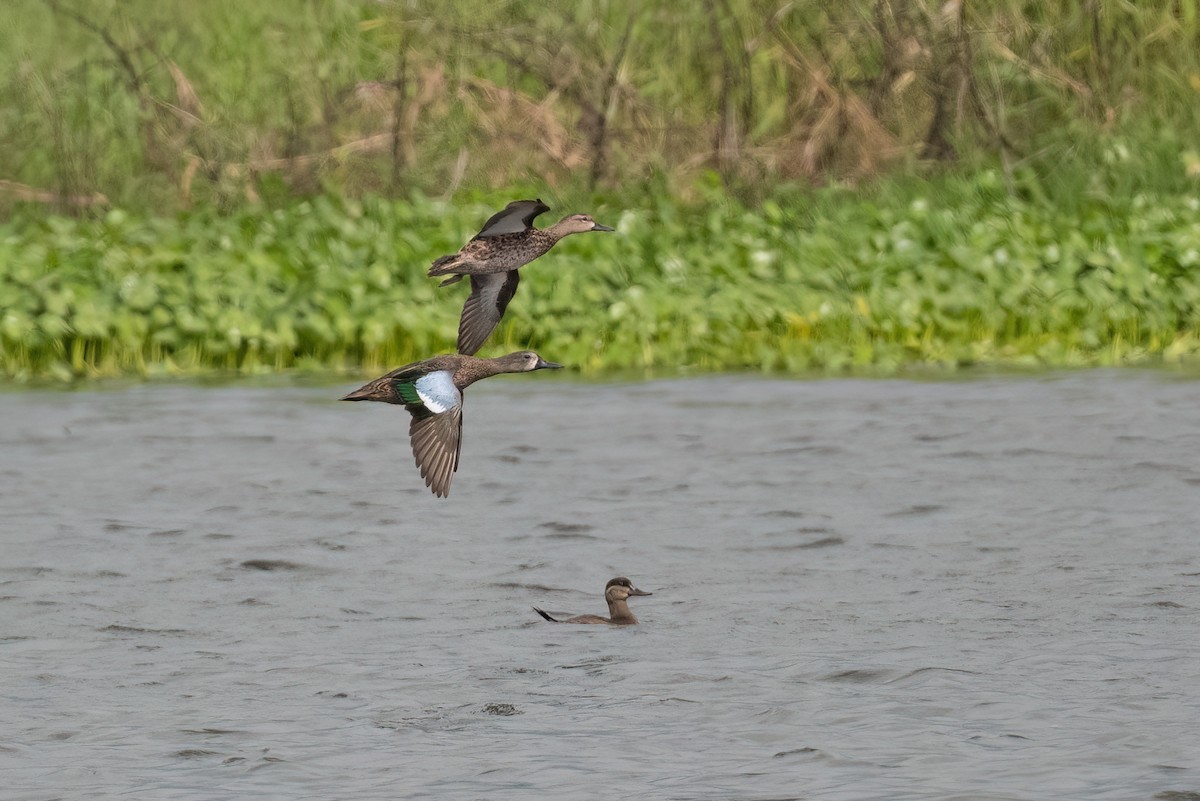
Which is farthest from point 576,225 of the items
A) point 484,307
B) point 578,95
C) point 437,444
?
point 578,95

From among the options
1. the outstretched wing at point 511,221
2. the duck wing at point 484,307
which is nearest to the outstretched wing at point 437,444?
the duck wing at point 484,307

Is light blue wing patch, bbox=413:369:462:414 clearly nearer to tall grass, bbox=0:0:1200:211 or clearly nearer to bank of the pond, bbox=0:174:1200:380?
bank of the pond, bbox=0:174:1200:380

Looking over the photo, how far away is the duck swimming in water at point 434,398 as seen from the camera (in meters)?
6.91

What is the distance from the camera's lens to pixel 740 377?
1411 centimetres

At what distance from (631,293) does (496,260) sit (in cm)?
693

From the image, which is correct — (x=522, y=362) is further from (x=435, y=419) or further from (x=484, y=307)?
(x=435, y=419)

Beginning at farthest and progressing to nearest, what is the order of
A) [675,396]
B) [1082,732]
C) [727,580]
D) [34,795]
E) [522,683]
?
[675,396], [727,580], [522,683], [1082,732], [34,795]

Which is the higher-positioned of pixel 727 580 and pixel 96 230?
pixel 96 230

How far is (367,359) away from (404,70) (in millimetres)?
3056

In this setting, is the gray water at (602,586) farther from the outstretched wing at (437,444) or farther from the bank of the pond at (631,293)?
the outstretched wing at (437,444)

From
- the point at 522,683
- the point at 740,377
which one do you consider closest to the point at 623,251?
the point at 740,377

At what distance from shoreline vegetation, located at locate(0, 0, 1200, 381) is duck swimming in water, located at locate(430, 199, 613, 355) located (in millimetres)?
6343

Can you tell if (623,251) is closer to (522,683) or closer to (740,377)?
(740,377)

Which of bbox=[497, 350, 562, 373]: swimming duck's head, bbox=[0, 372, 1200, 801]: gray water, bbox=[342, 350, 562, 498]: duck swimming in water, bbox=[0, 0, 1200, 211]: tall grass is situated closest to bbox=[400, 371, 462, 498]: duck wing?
bbox=[342, 350, 562, 498]: duck swimming in water
